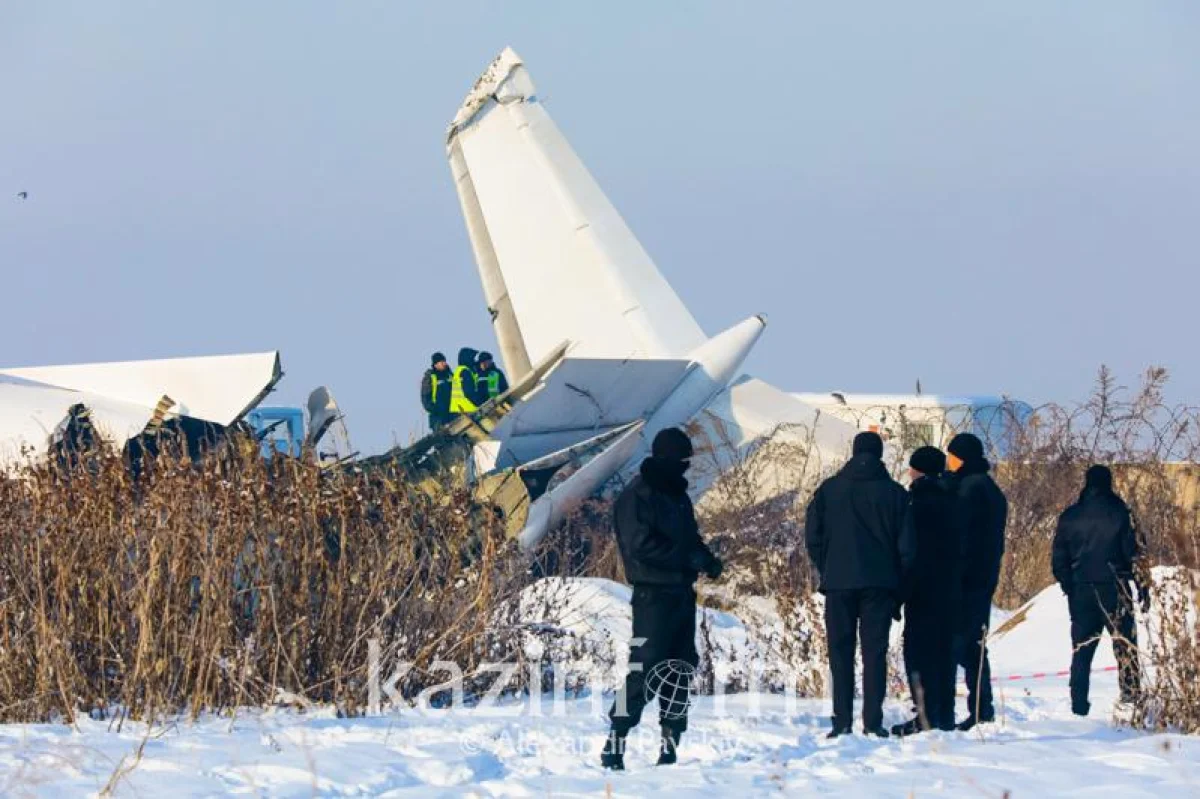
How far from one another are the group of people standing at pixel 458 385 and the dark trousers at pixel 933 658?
12419 mm

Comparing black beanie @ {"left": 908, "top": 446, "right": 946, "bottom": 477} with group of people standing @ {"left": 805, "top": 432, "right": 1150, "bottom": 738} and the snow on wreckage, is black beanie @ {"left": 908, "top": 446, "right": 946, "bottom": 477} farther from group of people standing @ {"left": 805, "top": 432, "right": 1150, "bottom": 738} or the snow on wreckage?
the snow on wreckage

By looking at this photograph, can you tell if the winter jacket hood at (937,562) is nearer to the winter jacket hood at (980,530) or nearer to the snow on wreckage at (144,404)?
the winter jacket hood at (980,530)

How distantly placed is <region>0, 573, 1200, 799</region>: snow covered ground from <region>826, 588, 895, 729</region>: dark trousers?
20cm

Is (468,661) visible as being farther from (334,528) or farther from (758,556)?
(758,556)

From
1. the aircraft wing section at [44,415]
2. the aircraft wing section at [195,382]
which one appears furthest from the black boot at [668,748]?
the aircraft wing section at [195,382]

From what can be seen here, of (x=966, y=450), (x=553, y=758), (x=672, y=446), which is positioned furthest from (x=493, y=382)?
(x=553, y=758)

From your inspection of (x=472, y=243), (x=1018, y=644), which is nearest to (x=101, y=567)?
(x=1018, y=644)

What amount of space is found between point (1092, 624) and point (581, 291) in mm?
15015

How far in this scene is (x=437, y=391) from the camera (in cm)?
2184

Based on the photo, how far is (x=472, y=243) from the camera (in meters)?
26.7

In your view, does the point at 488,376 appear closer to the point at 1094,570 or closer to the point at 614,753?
the point at 1094,570

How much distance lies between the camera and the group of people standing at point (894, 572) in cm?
823

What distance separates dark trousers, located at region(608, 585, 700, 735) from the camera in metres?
8.12

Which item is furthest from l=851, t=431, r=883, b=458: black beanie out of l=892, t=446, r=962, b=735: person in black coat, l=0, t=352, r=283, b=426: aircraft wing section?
l=0, t=352, r=283, b=426: aircraft wing section
